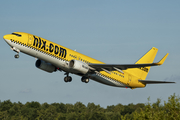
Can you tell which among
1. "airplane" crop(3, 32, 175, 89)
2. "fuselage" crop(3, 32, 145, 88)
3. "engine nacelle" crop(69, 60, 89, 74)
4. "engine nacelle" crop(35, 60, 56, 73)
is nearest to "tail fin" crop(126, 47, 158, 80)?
"airplane" crop(3, 32, 175, 89)

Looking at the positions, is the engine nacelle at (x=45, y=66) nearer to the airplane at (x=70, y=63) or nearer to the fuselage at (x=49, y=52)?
the airplane at (x=70, y=63)

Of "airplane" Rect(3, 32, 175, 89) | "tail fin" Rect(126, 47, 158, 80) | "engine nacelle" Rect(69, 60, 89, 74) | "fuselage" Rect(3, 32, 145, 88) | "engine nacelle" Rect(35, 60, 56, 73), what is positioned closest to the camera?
"fuselage" Rect(3, 32, 145, 88)

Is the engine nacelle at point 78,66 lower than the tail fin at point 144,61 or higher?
lower

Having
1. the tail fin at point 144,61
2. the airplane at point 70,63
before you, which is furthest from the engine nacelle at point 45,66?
the tail fin at point 144,61

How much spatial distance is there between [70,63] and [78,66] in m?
1.42

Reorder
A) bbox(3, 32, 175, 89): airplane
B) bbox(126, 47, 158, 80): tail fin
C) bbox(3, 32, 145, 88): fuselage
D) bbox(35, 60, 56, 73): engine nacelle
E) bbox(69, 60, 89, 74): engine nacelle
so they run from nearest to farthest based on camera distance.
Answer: bbox(3, 32, 145, 88): fuselage < bbox(3, 32, 175, 89): airplane < bbox(69, 60, 89, 74): engine nacelle < bbox(35, 60, 56, 73): engine nacelle < bbox(126, 47, 158, 80): tail fin

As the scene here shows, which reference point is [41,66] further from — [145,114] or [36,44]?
[145,114]

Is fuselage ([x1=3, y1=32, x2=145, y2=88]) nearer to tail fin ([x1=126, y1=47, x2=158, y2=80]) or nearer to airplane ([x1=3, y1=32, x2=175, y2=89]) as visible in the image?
airplane ([x1=3, y1=32, x2=175, y2=89])

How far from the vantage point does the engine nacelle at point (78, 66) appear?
4991 centimetres

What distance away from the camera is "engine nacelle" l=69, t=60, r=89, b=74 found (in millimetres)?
49906

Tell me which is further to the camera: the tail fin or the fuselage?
the tail fin

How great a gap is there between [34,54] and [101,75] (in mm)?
13200

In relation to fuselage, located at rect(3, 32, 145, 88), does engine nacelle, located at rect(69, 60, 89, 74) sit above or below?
below

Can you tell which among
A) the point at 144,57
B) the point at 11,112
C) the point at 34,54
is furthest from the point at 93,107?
the point at 34,54
